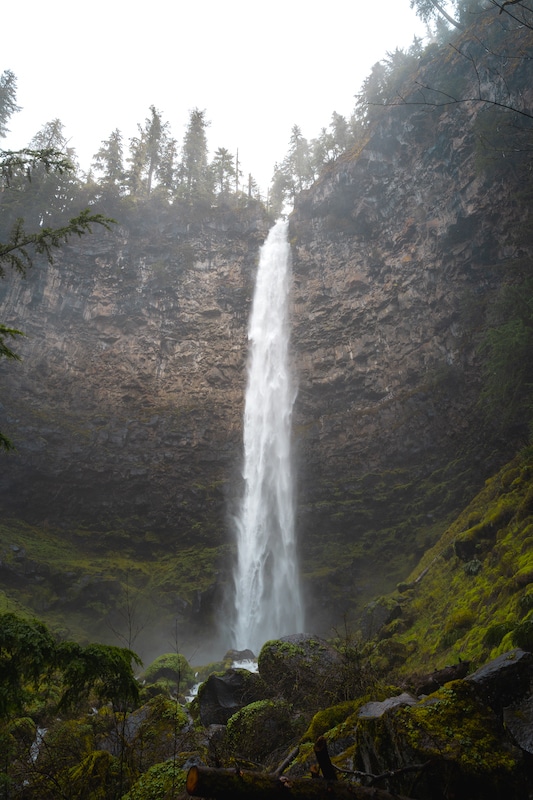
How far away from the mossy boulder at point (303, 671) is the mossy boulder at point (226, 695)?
1.02 feet

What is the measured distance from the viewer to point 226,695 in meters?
7.22

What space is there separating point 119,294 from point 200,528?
1480 cm

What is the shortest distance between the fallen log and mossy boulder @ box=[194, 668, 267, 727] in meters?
6.04

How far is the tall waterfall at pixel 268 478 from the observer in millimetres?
18531

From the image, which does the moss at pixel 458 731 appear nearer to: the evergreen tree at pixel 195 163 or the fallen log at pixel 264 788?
the fallen log at pixel 264 788

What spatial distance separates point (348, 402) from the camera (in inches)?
871

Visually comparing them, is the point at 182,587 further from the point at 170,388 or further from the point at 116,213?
the point at 116,213

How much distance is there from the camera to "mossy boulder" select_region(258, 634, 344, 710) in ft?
20.6

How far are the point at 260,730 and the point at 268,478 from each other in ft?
54.3

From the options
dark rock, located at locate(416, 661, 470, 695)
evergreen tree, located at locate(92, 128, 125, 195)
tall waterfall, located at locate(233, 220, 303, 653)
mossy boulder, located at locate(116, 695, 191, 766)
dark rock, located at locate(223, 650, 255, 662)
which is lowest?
mossy boulder, located at locate(116, 695, 191, 766)

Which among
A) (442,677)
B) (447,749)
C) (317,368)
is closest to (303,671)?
(442,677)

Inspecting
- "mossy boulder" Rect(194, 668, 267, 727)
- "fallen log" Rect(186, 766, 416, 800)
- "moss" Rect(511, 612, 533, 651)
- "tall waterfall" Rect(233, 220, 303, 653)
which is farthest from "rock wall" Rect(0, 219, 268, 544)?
"fallen log" Rect(186, 766, 416, 800)

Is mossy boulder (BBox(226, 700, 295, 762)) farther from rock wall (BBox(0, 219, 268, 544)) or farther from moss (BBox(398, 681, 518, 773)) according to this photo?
rock wall (BBox(0, 219, 268, 544))

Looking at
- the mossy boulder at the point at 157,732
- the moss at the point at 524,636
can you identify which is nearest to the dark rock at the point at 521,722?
the moss at the point at 524,636
